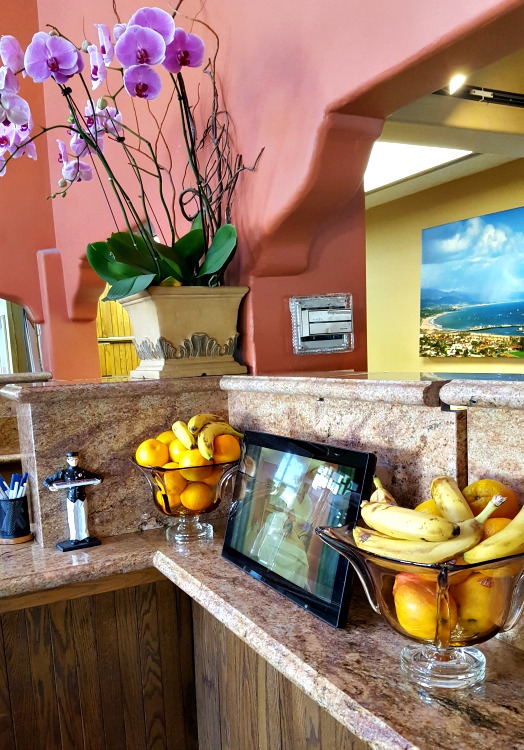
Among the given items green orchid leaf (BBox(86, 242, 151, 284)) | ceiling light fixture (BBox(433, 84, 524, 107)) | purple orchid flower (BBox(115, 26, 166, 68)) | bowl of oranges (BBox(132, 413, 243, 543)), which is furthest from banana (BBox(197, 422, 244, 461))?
ceiling light fixture (BBox(433, 84, 524, 107))

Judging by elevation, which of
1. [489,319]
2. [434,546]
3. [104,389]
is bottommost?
[434,546]

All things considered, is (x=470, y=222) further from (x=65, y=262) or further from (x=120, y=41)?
(x=120, y=41)

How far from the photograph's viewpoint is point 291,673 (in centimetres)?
88

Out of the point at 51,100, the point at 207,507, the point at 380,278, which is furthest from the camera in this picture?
the point at 380,278

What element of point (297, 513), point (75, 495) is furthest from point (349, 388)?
point (75, 495)

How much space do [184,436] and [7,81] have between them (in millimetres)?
852

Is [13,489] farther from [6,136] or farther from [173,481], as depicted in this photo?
[6,136]

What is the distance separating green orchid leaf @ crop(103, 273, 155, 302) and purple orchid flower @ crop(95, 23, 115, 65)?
1.55ft

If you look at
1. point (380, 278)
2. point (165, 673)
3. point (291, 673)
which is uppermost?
Result: point (380, 278)

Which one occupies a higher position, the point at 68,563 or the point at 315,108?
the point at 315,108

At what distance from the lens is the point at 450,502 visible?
2.77 ft

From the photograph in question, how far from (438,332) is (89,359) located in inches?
93.1

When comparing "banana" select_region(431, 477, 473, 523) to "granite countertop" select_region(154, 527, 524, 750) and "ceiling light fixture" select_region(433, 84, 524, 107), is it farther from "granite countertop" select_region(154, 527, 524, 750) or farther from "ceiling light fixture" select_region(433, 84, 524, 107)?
"ceiling light fixture" select_region(433, 84, 524, 107)

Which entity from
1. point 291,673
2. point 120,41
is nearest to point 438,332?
point 120,41
